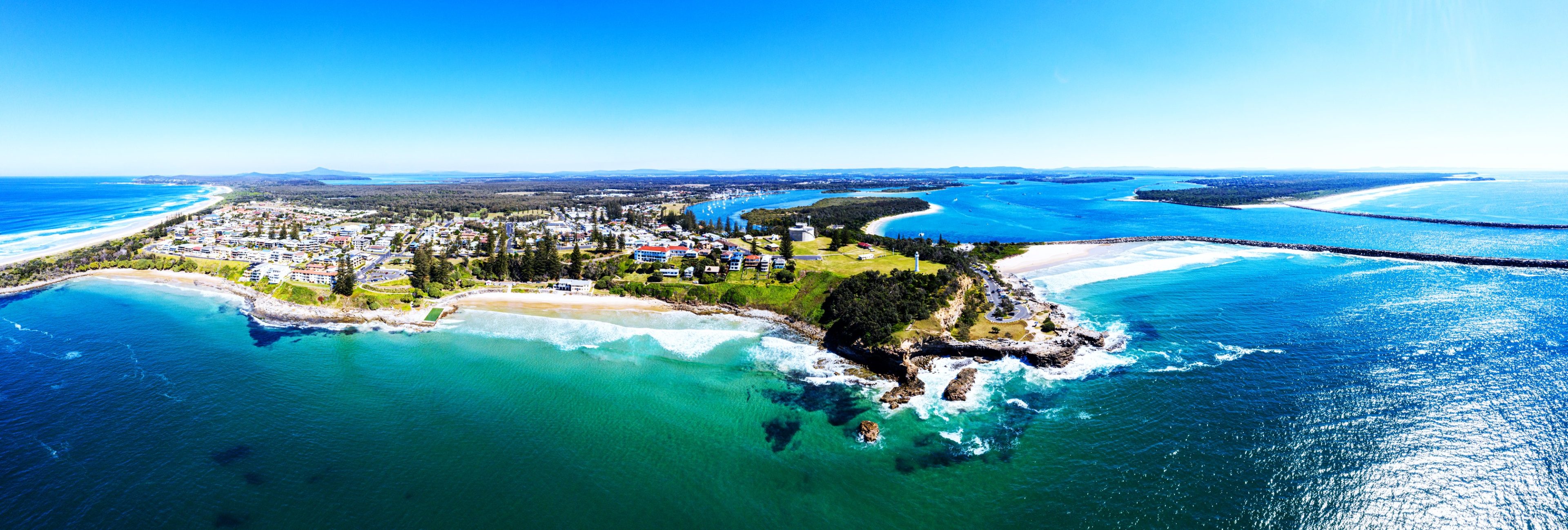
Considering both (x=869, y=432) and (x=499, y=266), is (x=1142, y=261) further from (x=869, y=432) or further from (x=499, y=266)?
(x=499, y=266)

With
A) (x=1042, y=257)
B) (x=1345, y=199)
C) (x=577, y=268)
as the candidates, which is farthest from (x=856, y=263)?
(x=1345, y=199)

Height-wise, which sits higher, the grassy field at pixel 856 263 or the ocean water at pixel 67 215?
the ocean water at pixel 67 215

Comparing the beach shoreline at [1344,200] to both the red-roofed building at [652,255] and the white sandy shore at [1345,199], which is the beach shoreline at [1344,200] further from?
the red-roofed building at [652,255]

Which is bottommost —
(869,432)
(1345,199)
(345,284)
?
(869,432)

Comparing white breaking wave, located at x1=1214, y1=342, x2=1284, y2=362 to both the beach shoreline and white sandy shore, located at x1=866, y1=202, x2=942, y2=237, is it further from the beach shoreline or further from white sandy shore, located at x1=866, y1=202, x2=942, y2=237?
the beach shoreline

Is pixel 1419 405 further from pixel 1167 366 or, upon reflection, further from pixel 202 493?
pixel 202 493

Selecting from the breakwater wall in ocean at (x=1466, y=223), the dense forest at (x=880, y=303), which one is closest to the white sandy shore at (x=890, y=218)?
the dense forest at (x=880, y=303)

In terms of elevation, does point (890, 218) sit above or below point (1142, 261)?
above
